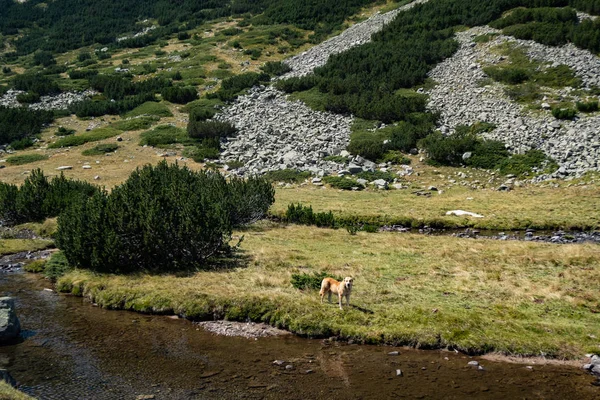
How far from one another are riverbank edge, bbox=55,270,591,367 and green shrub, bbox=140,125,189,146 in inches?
1391

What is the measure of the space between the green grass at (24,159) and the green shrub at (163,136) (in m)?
10.6

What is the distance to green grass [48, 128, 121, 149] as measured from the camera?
5625 cm

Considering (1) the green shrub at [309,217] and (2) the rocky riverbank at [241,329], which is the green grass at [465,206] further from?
(2) the rocky riverbank at [241,329]

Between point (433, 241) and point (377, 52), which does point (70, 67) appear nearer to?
point (377, 52)

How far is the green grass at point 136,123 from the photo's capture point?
200 feet

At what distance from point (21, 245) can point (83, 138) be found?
3142 cm

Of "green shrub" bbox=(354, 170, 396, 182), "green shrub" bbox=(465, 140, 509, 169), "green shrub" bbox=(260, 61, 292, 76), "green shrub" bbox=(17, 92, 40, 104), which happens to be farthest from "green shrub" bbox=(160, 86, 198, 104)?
"green shrub" bbox=(465, 140, 509, 169)

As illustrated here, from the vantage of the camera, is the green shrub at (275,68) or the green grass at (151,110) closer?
the green grass at (151,110)

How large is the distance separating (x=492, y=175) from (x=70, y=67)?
80.6 meters

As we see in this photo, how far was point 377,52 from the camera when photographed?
2822 inches

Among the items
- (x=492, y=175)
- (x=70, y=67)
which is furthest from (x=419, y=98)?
(x=70, y=67)

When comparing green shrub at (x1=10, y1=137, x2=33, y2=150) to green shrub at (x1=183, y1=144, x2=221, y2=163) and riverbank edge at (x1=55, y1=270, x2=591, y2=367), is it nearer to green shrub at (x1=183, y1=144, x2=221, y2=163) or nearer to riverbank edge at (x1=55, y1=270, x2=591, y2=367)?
green shrub at (x1=183, y1=144, x2=221, y2=163)

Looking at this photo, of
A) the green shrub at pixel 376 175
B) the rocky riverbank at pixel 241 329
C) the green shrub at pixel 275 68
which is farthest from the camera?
the green shrub at pixel 275 68

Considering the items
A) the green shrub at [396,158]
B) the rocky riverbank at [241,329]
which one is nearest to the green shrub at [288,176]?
the green shrub at [396,158]
